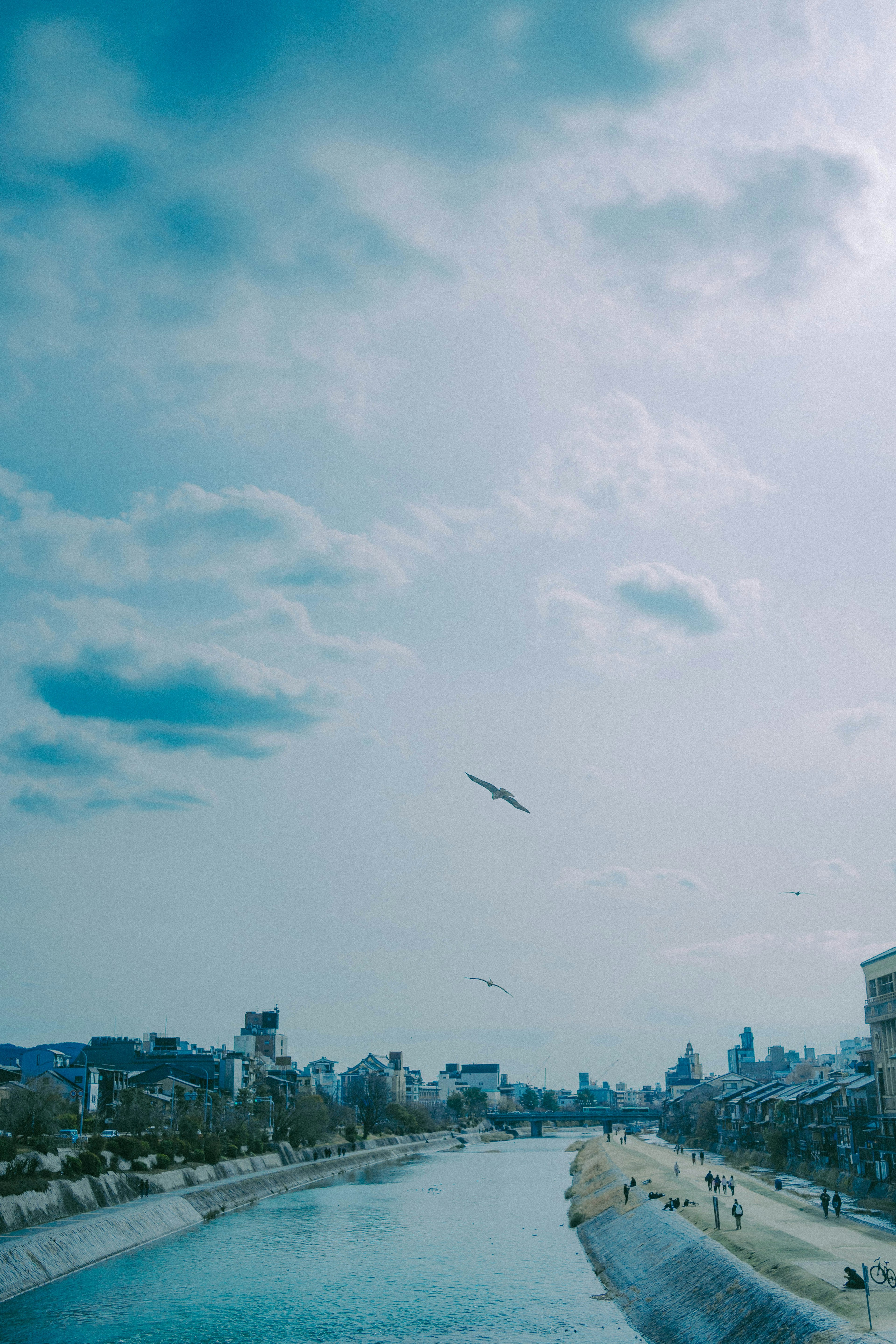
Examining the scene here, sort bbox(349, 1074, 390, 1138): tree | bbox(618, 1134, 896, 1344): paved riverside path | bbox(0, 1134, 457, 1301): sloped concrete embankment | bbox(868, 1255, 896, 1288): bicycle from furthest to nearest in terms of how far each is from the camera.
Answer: bbox(349, 1074, 390, 1138): tree
bbox(0, 1134, 457, 1301): sloped concrete embankment
bbox(868, 1255, 896, 1288): bicycle
bbox(618, 1134, 896, 1344): paved riverside path

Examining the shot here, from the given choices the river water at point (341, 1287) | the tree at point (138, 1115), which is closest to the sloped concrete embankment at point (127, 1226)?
the river water at point (341, 1287)

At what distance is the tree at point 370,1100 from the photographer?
148m

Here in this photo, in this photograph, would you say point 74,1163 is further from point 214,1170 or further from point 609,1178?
point 609,1178

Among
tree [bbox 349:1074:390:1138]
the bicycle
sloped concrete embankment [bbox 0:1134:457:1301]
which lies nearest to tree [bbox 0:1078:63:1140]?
sloped concrete embankment [bbox 0:1134:457:1301]

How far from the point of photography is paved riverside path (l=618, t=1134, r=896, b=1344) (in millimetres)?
31219

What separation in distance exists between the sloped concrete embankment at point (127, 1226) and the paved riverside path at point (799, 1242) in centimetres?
2820

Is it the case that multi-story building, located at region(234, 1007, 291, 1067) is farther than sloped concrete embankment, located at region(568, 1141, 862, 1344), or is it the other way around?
multi-story building, located at region(234, 1007, 291, 1067)

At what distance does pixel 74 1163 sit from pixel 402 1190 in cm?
4090

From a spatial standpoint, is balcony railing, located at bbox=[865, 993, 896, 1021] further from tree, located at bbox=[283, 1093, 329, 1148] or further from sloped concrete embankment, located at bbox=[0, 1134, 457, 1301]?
tree, located at bbox=[283, 1093, 329, 1148]

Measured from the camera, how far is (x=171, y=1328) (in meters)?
38.9

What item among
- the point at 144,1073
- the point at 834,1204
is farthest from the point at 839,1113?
the point at 144,1073

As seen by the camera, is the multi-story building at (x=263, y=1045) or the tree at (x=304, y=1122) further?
the multi-story building at (x=263, y=1045)

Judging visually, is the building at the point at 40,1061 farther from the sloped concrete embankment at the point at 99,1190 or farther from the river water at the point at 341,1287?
the river water at the point at 341,1287

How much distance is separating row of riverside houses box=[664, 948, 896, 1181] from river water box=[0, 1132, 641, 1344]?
19677mm
